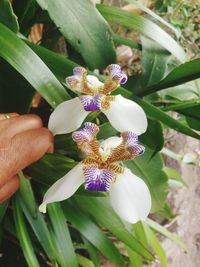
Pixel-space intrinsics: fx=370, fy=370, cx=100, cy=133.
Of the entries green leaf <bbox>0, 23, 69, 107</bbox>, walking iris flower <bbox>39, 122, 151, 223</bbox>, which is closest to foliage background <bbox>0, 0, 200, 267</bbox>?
green leaf <bbox>0, 23, 69, 107</bbox>

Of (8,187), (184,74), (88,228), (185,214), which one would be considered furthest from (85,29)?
(185,214)

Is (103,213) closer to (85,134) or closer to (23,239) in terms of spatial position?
(23,239)

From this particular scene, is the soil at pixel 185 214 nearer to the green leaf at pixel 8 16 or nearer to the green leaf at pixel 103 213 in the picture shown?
the green leaf at pixel 103 213

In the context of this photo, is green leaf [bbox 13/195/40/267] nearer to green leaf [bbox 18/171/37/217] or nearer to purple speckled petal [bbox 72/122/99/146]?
green leaf [bbox 18/171/37/217]

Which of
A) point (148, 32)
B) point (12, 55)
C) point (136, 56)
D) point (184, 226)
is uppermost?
point (12, 55)

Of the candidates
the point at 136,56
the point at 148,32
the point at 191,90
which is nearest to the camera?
the point at 148,32

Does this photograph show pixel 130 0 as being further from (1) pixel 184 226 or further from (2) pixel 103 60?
(1) pixel 184 226

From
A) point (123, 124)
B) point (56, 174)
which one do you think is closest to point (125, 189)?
point (123, 124)
